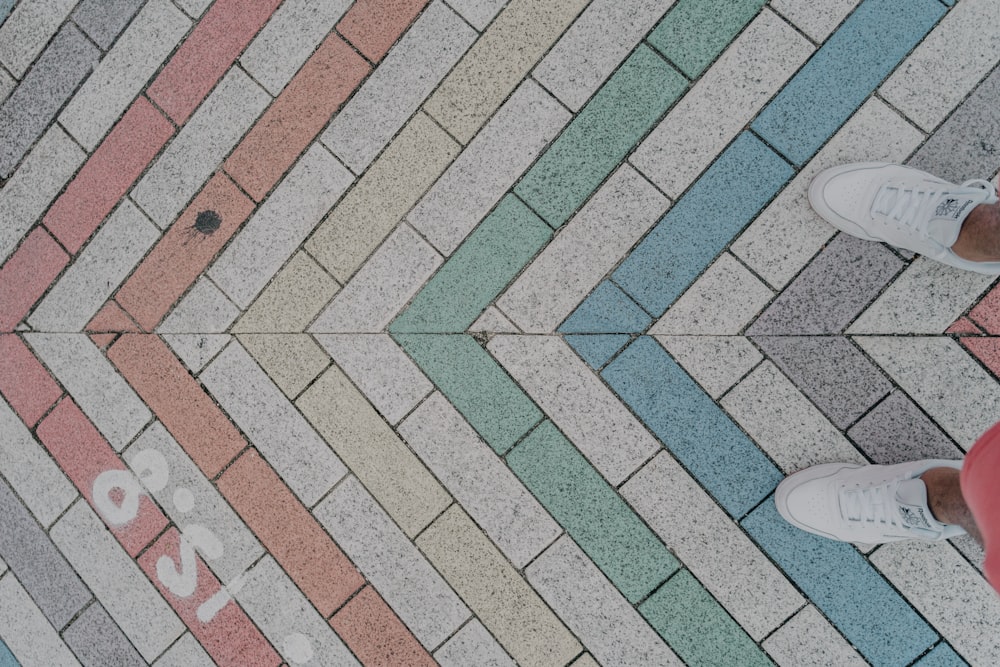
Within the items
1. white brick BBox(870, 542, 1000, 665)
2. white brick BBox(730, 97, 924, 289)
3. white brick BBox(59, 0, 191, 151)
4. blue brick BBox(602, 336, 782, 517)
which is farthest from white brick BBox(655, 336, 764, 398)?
white brick BBox(59, 0, 191, 151)

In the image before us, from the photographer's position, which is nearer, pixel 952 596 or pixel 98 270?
pixel 952 596

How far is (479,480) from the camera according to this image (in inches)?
111

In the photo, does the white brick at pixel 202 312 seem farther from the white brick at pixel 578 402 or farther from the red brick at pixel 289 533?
the white brick at pixel 578 402

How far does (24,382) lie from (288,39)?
195cm

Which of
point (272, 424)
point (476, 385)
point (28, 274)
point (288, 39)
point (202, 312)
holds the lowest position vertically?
point (28, 274)

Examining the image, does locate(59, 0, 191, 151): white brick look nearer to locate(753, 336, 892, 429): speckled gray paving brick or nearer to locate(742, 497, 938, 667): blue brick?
locate(753, 336, 892, 429): speckled gray paving brick

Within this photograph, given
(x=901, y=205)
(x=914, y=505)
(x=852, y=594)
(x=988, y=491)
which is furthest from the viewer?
(x=852, y=594)

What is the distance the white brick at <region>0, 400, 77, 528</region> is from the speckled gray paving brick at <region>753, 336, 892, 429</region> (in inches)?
123

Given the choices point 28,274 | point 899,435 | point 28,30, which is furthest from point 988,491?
point 28,30

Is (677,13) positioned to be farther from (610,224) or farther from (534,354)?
(534,354)

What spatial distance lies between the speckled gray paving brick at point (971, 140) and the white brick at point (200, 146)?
8.99ft

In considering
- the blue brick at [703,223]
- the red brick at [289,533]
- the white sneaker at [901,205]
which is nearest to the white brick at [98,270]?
the red brick at [289,533]

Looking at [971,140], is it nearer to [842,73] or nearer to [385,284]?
[842,73]

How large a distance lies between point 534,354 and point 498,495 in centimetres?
60
